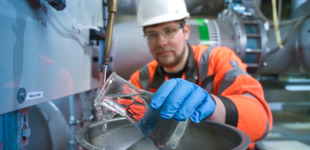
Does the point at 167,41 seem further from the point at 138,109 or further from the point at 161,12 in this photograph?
the point at 138,109

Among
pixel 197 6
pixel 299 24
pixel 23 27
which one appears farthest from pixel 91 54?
pixel 299 24

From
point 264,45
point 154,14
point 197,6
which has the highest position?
point 197,6

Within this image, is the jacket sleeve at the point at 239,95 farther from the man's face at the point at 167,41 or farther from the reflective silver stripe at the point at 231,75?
the man's face at the point at 167,41

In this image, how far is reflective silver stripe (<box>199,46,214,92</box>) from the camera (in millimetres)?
1110

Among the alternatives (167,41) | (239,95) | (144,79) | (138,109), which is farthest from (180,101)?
(144,79)

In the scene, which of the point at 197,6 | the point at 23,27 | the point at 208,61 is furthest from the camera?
the point at 197,6

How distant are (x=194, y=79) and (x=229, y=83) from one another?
25cm

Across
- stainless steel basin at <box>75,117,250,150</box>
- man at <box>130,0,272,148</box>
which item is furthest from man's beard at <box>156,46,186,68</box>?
stainless steel basin at <box>75,117,250,150</box>

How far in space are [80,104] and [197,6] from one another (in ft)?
3.89

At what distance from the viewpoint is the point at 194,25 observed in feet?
5.25

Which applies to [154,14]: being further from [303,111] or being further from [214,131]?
[303,111]

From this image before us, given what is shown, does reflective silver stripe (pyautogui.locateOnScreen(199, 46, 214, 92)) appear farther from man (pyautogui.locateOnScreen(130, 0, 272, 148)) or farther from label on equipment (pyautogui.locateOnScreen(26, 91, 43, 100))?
label on equipment (pyautogui.locateOnScreen(26, 91, 43, 100))

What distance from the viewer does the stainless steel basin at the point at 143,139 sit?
509 millimetres

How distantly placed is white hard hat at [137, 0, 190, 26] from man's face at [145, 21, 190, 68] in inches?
1.3
